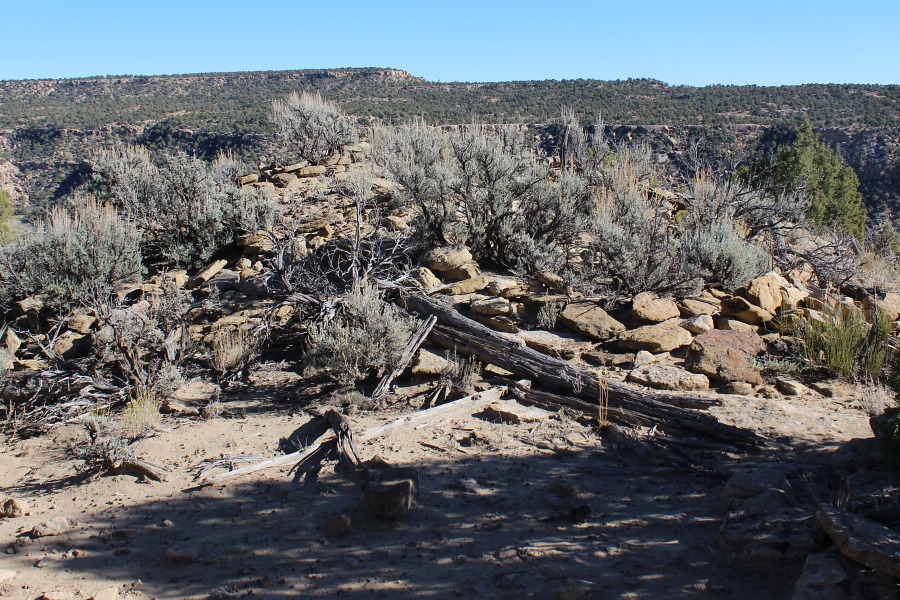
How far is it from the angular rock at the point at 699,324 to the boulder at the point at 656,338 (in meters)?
0.13

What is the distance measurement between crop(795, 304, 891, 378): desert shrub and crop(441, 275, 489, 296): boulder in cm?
346

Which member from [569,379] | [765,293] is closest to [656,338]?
[569,379]

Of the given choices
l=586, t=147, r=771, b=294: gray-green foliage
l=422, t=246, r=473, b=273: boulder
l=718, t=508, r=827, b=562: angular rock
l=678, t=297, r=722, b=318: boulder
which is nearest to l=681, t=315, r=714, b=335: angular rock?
l=678, t=297, r=722, b=318: boulder

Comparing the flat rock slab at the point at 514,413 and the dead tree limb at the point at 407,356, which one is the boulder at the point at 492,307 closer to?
the dead tree limb at the point at 407,356

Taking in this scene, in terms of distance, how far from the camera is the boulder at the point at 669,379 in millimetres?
5707

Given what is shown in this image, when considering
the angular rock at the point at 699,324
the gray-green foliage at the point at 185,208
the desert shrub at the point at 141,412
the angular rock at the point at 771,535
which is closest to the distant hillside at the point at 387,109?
the gray-green foliage at the point at 185,208

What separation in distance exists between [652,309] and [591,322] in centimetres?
70

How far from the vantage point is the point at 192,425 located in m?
5.57

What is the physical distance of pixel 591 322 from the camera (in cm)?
686

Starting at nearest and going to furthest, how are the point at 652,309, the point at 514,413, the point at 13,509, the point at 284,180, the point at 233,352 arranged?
1. the point at 13,509
2. the point at 514,413
3. the point at 233,352
4. the point at 652,309
5. the point at 284,180

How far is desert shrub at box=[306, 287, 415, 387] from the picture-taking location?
6.00m

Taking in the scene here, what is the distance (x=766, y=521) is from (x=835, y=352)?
3.39 meters

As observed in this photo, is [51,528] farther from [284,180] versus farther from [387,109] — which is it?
[387,109]

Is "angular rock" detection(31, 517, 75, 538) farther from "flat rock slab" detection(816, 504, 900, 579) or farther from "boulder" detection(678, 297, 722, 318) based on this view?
"boulder" detection(678, 297, 722, 318)
